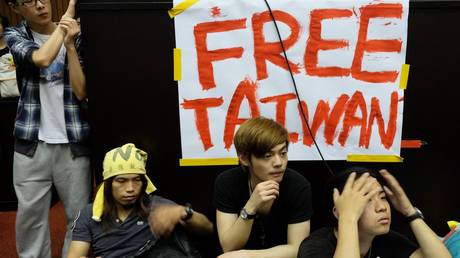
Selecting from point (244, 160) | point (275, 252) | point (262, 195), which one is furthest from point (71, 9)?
point (275, 252)

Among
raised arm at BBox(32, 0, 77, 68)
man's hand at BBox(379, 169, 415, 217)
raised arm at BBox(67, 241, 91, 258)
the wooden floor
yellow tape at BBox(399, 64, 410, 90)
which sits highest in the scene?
raised arm at BBox(32, 0, 77, 68)

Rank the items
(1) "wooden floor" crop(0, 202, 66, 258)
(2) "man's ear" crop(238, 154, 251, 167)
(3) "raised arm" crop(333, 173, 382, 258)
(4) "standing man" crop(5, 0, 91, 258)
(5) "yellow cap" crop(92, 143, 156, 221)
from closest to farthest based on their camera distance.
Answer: (3) "raised arm" crop(333, 173, 382, 258) < (2) "man's ear" crop(238, 154, 251, 167) < (5) "yellow cap" crop(92, 143, 156, 221) < (4) "standing man" crop(5, 0, 91, 258) < (1) "wooden floor" crop(0, 202, 66, 258)

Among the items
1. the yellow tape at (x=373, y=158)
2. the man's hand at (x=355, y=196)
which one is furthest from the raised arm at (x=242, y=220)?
the yellow tape at (x=373, y=158)

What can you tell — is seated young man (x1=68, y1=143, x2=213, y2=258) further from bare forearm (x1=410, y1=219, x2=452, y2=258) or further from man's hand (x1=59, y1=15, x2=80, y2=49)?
bare forearm (x1=410, y1=219, x2=452, y2=258)

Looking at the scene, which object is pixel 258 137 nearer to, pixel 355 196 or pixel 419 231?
pixel 355 196

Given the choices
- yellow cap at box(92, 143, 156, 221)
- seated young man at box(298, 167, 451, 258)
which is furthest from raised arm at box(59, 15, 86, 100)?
seated young man at box(298, 167, 451, 258)

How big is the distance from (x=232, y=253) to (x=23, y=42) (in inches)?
50.4

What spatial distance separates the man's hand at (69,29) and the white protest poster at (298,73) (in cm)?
43

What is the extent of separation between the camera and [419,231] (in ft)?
5.49

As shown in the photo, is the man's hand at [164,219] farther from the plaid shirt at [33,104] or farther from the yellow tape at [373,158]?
the yellow tape at [373,158]

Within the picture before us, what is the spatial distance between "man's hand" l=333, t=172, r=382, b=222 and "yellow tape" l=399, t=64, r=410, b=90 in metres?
0.57

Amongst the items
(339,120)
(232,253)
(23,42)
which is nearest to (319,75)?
(339,120)

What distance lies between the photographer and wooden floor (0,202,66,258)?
9.30 feet

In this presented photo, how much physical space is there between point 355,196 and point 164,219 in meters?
0.83
